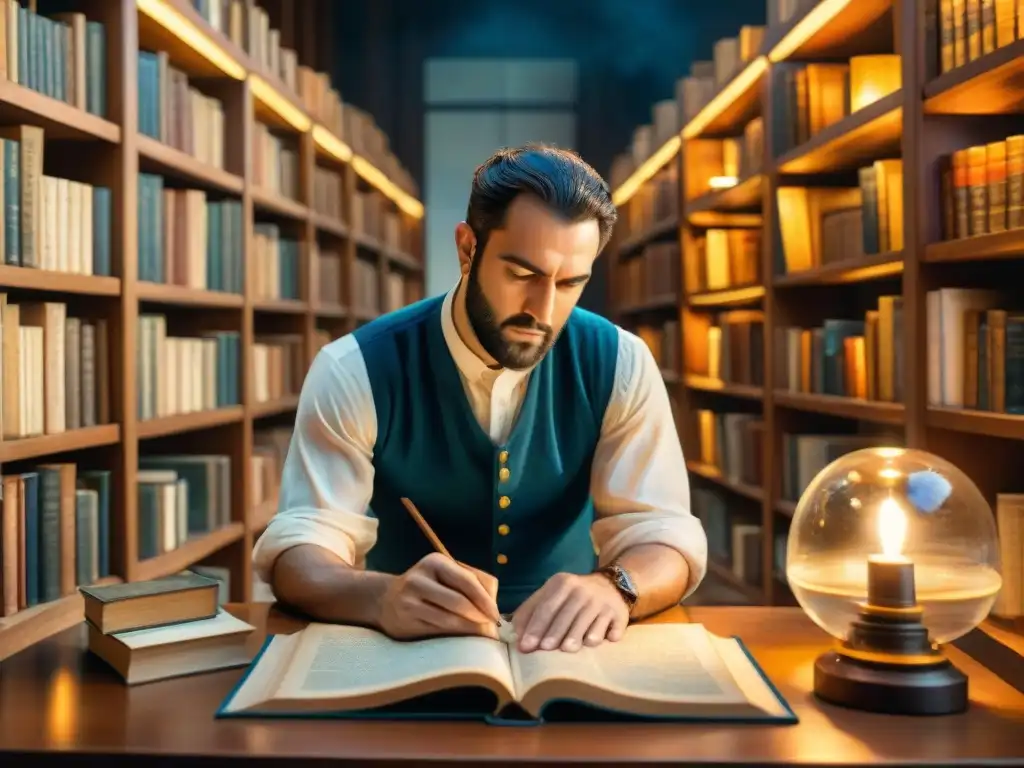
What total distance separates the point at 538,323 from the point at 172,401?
1.81 metres

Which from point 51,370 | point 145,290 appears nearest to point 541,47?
point 145,290

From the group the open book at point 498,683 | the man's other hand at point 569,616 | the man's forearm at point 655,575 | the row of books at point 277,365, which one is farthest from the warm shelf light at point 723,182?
the open book at point 498,683

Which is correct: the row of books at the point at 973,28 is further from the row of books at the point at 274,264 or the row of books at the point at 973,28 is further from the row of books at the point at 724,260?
Answer: the row of books at the point at 274,264

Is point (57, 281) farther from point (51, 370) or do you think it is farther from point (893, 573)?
point (893, 573)

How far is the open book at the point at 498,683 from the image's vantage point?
983 millimetres

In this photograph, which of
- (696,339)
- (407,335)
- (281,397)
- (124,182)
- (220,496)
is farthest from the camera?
(696,339)

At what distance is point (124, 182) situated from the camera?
8.43 feet

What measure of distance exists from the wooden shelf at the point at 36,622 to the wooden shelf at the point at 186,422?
1.76 feet

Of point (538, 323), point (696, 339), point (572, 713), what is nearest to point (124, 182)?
point (538, 323)

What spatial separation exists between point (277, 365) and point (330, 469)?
276 cm

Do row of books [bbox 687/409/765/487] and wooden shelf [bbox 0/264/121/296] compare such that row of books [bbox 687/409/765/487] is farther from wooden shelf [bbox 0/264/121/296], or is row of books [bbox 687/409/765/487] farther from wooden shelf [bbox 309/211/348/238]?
wooden shelf [bbox 0/264/121/296]

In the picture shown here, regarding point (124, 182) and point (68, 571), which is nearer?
point (68, 571)

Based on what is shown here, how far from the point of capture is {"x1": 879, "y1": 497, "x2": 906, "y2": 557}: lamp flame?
3.59 feet

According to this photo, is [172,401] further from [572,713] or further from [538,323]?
[572,713]
